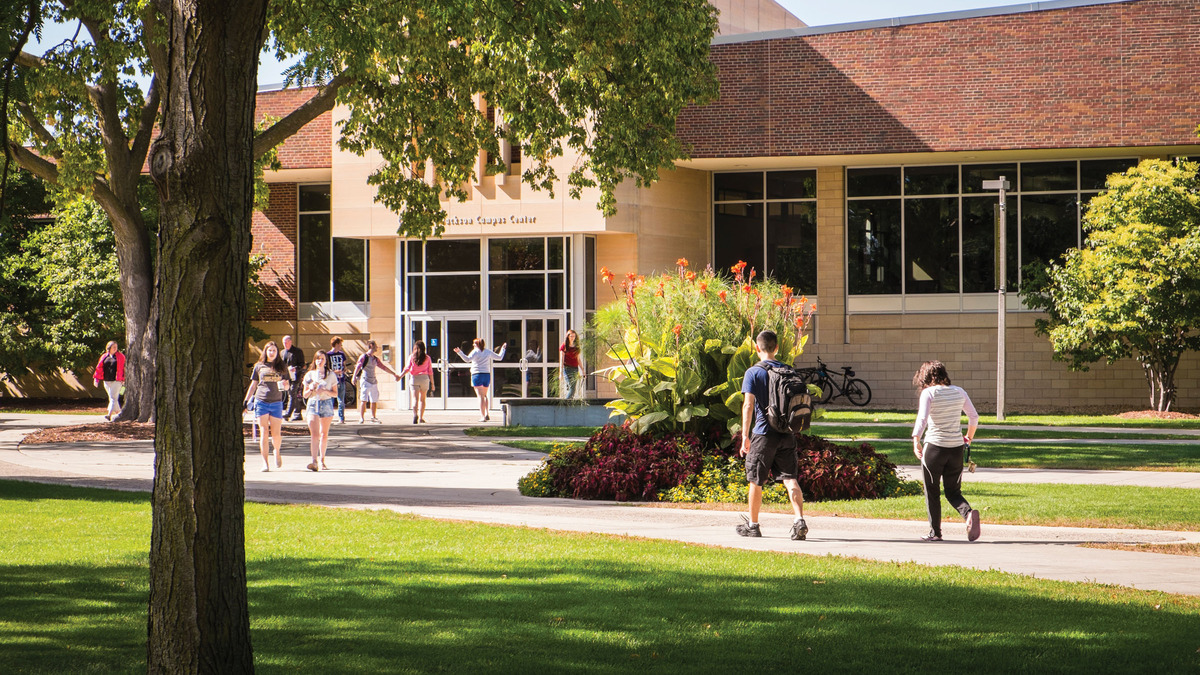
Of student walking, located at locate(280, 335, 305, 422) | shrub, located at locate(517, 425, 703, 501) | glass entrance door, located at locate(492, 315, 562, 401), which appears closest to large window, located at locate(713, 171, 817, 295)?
glass entrance door, located at locate(492, 315, 562, 401)

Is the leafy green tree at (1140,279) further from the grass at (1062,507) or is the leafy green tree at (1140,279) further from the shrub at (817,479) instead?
the shrub at (817,479)

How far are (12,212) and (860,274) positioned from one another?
81.4ft

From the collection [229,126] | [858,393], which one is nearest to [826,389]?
[858,393]

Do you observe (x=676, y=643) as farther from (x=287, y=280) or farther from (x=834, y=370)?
(x=287, y=280)

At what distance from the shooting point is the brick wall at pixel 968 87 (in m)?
28.8

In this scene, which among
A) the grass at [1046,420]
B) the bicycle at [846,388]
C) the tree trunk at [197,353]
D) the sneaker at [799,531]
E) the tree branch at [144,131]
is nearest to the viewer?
the tree trunk at [197,353]

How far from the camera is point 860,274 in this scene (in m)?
32.8

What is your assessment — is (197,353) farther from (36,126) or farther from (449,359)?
(449,359)

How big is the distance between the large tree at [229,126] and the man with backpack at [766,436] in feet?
15.7

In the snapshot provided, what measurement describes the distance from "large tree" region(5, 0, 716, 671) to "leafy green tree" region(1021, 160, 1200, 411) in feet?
39.7

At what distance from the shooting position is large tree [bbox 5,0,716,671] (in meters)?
4.44

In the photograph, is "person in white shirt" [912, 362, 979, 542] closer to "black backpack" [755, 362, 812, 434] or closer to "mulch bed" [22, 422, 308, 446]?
"black backpack" [755, 362, 812, 434]

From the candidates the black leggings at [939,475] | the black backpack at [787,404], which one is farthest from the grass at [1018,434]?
the black backpack at [787,404]

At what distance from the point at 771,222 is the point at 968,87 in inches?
252
